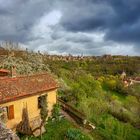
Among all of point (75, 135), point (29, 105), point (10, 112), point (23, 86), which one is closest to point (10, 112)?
point (10, 112)

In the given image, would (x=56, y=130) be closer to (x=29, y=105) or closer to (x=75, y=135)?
(x=75, y=135)

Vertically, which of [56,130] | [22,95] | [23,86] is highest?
[23,86]

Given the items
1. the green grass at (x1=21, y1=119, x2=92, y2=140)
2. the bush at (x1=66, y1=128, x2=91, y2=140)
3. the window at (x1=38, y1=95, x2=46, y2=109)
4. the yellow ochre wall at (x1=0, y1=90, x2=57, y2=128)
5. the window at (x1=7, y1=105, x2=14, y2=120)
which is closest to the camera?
the window at (x1=7, y1=105, x2=14, y2=120)

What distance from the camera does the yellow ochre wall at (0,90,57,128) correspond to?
79.2 feet

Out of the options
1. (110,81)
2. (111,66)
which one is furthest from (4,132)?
(111,66)

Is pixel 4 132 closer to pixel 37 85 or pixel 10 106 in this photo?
pixel 10 106

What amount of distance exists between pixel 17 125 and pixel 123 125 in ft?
60.1

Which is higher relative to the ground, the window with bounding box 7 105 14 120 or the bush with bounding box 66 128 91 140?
the window with bounding box 7 105 14 120

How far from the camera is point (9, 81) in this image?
86.2 feet

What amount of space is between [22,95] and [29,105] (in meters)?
1.47

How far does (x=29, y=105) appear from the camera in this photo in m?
26.0

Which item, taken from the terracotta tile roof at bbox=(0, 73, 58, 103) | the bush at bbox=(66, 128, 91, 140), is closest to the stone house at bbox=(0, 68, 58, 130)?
the terracotta tile roof at bbox=(0, 73, 58, 103)

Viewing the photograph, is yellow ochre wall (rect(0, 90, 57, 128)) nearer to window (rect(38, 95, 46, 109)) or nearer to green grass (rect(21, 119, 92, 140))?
window (rect(38, 95, 46, 109))

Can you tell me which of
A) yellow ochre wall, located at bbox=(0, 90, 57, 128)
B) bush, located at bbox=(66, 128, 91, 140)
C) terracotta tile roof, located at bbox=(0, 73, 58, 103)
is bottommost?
bush, located at bbox=(66, 128, 91, 140)
